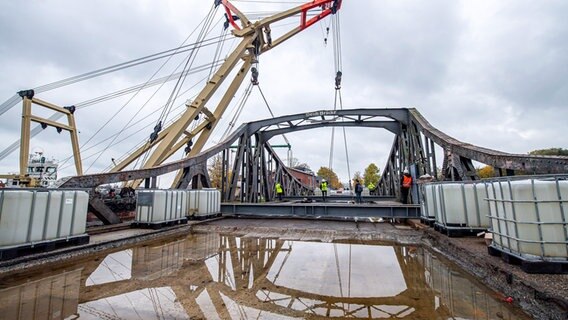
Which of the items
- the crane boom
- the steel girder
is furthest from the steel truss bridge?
the crane boom

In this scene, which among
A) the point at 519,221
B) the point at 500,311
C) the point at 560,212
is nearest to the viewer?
the point at 500,311

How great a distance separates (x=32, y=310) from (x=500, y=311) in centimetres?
560

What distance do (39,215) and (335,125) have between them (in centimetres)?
1432

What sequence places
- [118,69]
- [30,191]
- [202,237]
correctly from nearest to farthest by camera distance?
Result: [30,191]
[202,237]
[118,69]

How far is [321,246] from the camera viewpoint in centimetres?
668

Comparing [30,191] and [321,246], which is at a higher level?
[30,191]

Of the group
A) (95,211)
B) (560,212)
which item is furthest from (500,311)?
(95,211)

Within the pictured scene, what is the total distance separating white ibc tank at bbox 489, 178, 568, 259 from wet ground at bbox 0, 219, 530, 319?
2.74 ft

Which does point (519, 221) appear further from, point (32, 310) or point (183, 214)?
point (183, 214)

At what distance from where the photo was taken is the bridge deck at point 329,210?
33.5 ft

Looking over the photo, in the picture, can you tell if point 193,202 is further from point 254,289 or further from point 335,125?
point 335,125

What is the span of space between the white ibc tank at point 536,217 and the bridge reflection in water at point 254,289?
86 cm

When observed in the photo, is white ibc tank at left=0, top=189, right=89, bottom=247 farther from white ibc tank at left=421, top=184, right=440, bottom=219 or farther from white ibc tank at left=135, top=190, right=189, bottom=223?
white ibc tank at left=421, top=184, right=440, bottom=219

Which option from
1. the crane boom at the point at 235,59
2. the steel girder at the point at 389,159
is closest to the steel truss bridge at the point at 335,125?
the steel girder at the point at 389,159
